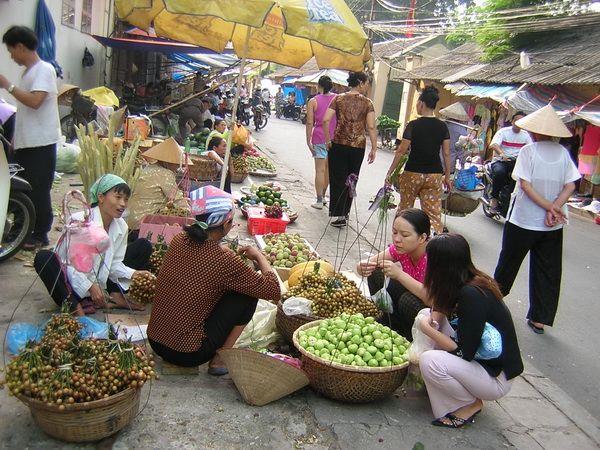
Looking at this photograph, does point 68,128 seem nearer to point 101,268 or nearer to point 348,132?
point 348,132

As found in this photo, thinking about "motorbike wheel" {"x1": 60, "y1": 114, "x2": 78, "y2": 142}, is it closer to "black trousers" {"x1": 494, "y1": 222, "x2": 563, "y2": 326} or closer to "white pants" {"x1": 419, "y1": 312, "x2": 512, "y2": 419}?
"black trousers" {"x1": 494, "y1": 222, "x2": 563, "y2": 326}

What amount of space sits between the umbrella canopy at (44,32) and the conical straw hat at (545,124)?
7585mm

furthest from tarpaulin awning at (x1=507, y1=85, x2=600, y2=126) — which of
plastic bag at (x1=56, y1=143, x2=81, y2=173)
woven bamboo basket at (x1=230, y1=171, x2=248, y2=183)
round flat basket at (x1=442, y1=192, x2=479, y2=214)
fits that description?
plastic bag at (x1=56, y1=143, x2=81, y2=173)

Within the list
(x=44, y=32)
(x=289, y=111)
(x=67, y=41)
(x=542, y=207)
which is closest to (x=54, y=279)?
(x=542, y=207)

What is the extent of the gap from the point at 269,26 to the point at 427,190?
8.28 feet

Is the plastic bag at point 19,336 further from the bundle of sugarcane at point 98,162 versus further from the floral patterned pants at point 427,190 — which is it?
the floral patterned pants at point 427,190

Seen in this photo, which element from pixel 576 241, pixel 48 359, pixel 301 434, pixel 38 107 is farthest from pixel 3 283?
pixel 576 241

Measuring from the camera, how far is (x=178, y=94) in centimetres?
1741

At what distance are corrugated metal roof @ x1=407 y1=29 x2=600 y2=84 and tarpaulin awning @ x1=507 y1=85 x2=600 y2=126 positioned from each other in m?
0.31

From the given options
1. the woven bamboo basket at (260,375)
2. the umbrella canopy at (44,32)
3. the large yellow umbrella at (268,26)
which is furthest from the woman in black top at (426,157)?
the umbrella canopy at (44,32)

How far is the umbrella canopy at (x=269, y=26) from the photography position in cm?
435

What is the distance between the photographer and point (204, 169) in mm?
7492

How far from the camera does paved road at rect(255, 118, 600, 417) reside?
4066 millimetres

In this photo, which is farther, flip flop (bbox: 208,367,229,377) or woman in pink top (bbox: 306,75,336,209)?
woman in pink top (bbox: 306,75,336,209)
